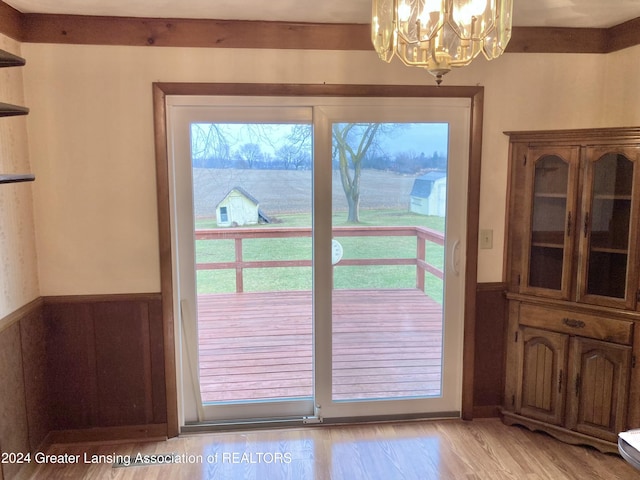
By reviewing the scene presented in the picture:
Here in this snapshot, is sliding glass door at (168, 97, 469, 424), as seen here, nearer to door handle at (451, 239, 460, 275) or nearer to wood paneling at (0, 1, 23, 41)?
door handle at (451, 239, 460, 275)

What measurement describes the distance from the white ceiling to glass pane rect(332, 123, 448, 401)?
24.1 inches

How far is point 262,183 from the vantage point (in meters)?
2.77

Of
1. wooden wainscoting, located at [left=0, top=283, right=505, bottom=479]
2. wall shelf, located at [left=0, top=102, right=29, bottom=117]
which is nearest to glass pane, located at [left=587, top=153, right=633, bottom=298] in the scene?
wooden wainscoting, located at [left=0, top=283, right=505, bottom=479]

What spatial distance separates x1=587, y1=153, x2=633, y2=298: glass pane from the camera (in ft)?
8.25

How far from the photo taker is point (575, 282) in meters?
2.64

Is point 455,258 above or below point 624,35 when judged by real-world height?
below

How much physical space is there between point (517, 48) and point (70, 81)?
8.25 feet

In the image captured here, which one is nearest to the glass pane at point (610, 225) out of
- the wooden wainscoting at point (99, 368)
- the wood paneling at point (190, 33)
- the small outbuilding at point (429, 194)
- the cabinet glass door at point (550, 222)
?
the cabinet glass door at point (550, 222)

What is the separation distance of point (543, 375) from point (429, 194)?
4.15ft

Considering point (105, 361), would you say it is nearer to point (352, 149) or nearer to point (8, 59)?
point (8, 59)

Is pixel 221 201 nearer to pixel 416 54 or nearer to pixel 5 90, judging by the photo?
pixel 5 90

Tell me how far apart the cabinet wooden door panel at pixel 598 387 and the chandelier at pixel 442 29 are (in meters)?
1.94

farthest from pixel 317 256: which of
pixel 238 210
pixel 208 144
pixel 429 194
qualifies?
pixel 208 144

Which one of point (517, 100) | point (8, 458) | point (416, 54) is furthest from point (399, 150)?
point (8, 458)
